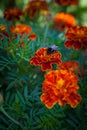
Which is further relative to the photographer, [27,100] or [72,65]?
[72,65]

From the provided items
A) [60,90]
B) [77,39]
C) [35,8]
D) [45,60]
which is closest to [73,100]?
[60,90]

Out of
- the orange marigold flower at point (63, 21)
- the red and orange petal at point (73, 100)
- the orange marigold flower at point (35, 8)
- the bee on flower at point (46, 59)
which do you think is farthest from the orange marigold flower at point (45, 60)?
the orange marigold flower at point (63, 21)

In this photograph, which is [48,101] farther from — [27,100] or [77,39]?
[77,39]

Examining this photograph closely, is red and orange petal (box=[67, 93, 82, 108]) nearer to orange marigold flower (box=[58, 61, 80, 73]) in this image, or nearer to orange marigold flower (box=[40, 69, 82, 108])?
orange marigold flower (box=[40, 69, 82, 108])

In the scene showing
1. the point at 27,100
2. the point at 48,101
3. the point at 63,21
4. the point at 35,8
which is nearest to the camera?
the point at 48,101

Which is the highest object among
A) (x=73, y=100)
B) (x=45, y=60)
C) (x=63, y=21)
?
(x=63, y=21)

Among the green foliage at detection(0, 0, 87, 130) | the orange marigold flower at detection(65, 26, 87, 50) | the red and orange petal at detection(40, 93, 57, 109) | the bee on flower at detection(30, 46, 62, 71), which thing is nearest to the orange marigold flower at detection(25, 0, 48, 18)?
the green foliage at detection(0, 0, 87, 130)
